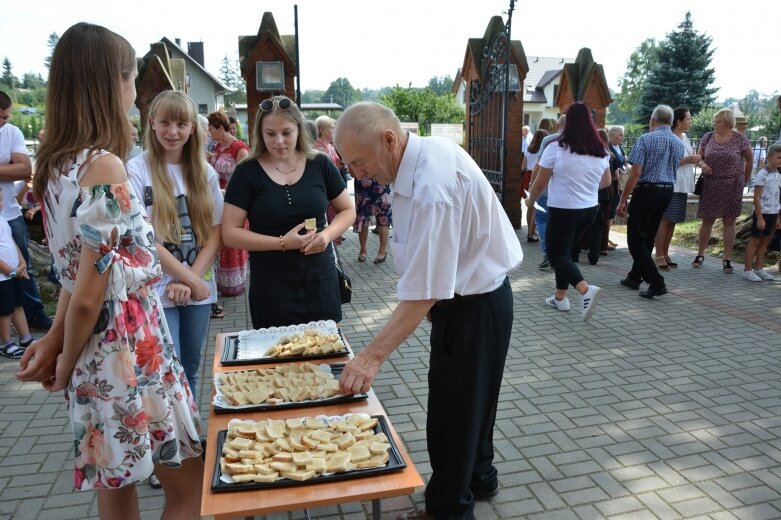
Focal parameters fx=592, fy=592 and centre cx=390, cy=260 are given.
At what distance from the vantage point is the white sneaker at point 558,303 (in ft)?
20.4

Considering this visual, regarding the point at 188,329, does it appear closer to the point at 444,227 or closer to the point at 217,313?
the point at 444,227

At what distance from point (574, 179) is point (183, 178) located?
13.0 feet

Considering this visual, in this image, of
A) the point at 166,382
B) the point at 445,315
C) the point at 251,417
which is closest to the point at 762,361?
the point at 445,315

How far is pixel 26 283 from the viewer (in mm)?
5418

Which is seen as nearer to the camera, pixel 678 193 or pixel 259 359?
pixel 259 359

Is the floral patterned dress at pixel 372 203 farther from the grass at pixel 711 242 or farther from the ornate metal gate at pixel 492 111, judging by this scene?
the grass at pixel 711 242

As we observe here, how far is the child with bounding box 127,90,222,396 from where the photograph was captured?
282 centimetres

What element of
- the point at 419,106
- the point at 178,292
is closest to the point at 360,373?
the point at 178,292

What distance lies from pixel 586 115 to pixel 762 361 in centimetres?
264

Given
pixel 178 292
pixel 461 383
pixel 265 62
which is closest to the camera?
pixel 461 383

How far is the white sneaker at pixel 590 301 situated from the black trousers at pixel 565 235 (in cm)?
17

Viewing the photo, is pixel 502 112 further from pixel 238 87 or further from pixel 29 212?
pixel 238 87

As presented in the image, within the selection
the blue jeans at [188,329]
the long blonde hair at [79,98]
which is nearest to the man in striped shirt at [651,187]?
the blue jeans at [188,329]

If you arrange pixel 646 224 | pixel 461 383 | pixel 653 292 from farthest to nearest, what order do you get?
pixel 646 224
pixel 653 292
pixel 461 383
